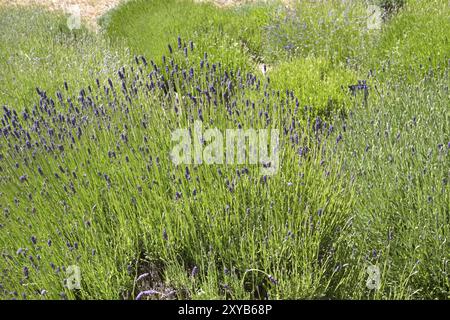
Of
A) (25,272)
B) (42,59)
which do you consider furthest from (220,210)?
(42,59)

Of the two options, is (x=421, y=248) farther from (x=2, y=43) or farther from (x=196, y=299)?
(x=2, y=43)

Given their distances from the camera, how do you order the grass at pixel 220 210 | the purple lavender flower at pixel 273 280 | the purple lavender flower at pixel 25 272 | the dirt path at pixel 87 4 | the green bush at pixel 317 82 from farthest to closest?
the dirt path at pixel 87 4
the green bush at pixel 317 82
the grass at pixel 220 210
the purple lavender flower at pixel 273 280
the purple lavender flower at pixel 25 272

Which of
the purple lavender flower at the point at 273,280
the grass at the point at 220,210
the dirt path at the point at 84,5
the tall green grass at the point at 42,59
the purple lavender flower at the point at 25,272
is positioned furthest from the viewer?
the dirt path at the point at 84,5

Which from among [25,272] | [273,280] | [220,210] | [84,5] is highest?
[84,5]

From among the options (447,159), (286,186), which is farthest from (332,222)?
A: (447,159)

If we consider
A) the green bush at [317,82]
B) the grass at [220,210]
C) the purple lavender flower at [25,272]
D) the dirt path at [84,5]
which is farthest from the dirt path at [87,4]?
the purple lavender flower at [25,272]

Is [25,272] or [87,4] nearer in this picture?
[25,272]

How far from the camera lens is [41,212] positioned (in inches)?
110

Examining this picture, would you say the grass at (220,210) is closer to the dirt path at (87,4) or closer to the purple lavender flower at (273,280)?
the purple lavender flower at (273,280)

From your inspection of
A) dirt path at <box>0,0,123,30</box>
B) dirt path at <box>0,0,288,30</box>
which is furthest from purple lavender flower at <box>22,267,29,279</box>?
dirt path at <box>0,0,123,30</box>

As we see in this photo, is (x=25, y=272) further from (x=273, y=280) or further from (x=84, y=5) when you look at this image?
(x=84, y=5)

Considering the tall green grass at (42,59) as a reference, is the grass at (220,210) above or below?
below

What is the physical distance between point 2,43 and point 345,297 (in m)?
5.47

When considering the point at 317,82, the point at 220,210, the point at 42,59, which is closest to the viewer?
the point at 220,210
